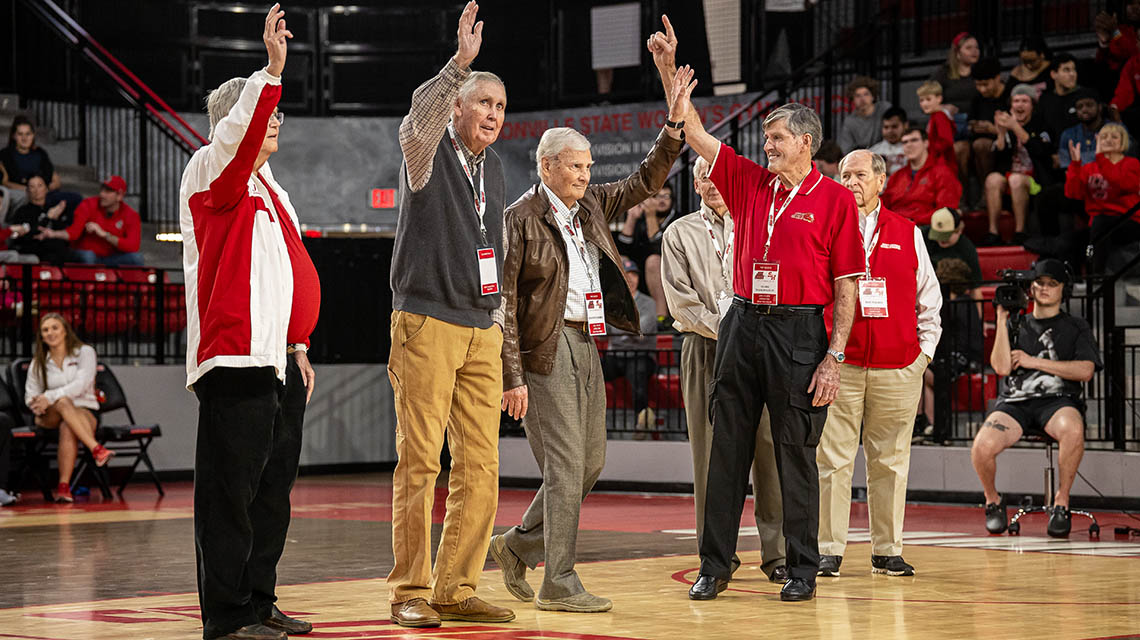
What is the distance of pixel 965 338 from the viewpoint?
11.2m

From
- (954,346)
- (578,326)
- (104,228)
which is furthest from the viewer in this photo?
(104,228)

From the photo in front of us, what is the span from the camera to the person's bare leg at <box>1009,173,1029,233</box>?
12.8 meters

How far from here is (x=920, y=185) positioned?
42.1 ft

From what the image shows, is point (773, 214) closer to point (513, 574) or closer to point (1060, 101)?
point (513, 574)

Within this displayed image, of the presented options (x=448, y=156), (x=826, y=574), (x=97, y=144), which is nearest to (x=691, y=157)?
(x=97, y=144)

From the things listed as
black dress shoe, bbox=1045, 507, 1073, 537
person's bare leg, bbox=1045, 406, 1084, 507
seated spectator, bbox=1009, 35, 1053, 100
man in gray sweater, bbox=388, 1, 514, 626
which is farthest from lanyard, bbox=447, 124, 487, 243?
seated spectator, bbox=1009, 35, 1053, 100

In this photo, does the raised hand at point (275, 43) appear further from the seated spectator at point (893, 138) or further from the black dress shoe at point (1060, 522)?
the seated spectator at point (893, 138)

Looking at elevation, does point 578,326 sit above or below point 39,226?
below

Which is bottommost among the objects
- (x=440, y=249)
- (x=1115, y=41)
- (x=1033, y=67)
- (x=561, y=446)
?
(x=561, y=446)

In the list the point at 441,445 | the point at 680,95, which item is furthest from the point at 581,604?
the point at 680,95

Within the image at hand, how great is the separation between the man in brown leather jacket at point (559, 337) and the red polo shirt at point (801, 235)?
432 mm

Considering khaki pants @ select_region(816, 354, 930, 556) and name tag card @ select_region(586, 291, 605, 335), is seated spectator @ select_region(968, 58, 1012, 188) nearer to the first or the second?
khaki pants @ select_region(816, 354, 930, 556)

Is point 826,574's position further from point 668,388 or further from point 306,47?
point 306,47

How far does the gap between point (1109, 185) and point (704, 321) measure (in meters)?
6.89
